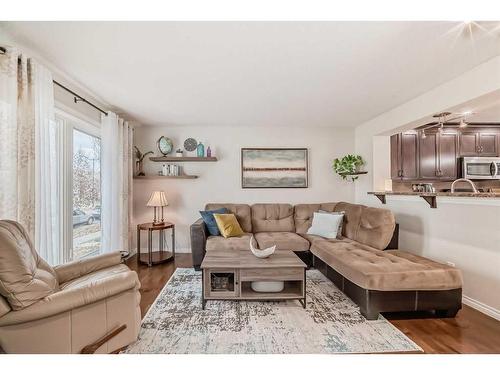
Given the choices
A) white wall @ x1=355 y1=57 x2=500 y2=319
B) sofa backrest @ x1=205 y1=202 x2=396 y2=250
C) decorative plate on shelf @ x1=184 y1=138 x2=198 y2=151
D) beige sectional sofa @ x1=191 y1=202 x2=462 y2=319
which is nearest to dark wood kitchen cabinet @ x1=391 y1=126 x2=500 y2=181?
white wall @ x1=355 y1=57 x2=500 y2=319

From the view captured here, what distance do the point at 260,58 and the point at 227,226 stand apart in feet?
7.64

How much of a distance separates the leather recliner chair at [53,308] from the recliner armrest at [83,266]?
0.09m

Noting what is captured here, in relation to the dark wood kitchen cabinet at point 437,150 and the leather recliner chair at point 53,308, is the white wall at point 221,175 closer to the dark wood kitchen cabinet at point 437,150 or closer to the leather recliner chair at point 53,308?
the dark wood kitchen cabinet at point 437,150

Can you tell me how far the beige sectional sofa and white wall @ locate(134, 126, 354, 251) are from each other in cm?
34

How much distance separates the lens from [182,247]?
454 centimetres

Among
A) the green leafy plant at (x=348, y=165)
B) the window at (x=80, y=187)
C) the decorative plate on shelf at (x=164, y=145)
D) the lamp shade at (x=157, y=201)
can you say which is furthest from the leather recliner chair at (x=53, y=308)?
the green leafy plant at (x=348, y=165)

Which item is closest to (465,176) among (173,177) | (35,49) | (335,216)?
(335,216)

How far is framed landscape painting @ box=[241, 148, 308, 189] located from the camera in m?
4.57

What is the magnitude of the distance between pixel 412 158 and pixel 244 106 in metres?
3.13

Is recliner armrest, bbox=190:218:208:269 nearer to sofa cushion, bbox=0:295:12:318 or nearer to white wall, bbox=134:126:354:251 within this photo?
white wall, bbox=134:126:354:251

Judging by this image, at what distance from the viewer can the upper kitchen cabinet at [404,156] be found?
14.1ft

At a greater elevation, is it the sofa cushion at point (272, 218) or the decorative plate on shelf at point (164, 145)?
the decorative plate on shelf at point (164, 145)

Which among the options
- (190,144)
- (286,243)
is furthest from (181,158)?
(286,243)
